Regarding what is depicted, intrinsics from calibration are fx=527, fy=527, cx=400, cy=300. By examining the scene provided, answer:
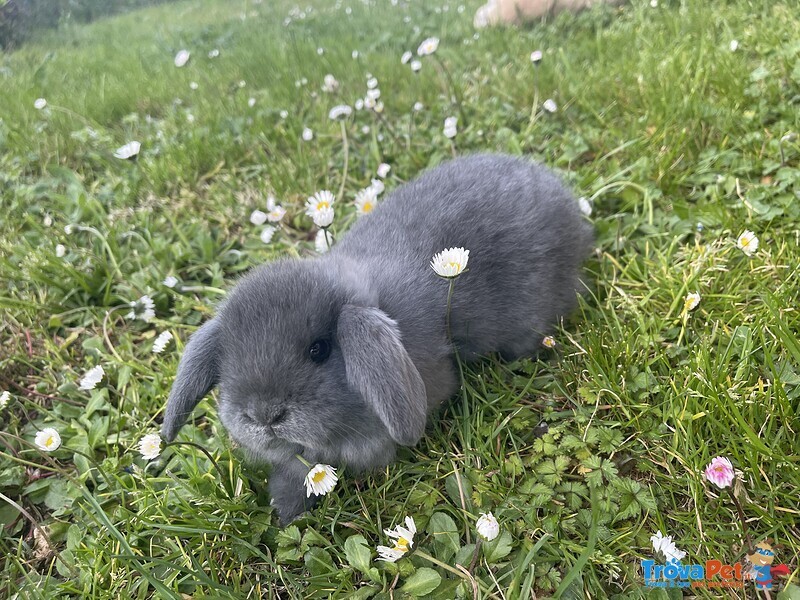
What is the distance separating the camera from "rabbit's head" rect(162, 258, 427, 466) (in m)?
1.73

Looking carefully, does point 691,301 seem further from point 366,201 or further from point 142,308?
point 142,308

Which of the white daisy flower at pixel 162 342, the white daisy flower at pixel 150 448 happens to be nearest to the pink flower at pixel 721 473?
the white daisy flower at pixel 150 448

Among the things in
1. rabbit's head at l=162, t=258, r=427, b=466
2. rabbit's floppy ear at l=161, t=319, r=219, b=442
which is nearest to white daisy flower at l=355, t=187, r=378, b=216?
rabbit's head at l=162, t=258, r=427, b=466

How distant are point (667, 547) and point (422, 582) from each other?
2.57 ft

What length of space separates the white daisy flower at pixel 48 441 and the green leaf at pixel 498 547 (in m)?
1.84

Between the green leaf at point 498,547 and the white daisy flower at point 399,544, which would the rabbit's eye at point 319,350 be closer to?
the white daisy flower at point 399,544

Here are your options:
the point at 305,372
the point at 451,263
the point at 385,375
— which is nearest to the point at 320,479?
the point at 305,372

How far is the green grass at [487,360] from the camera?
1.84 metres

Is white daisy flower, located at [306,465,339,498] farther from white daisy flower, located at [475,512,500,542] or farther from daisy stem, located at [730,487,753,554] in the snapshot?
daisy stem, located at [730,487,753,554]

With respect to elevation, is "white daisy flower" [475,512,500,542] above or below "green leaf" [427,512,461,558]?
above

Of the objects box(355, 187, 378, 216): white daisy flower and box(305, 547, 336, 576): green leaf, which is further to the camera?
box(355, 187, 378, 216): white daisy flower

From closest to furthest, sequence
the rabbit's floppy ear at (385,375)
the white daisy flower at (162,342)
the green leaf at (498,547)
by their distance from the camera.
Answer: the rabbit's floppy ear at (385,375) < the green leaf at (498,547) < the white daisy flower at (162,342)

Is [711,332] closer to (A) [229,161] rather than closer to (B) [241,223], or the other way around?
(B) [241,223]

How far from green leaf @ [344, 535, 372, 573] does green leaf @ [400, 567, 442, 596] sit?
0.48 ft
